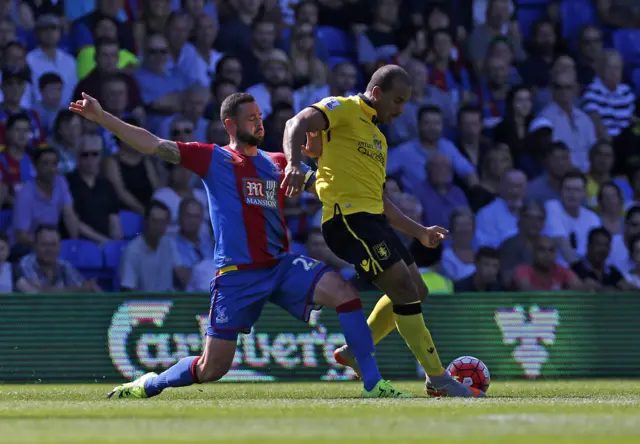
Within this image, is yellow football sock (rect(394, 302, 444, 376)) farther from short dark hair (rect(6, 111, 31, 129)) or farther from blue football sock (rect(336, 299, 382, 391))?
short dark hair (rect(6, 111, 31, 129))

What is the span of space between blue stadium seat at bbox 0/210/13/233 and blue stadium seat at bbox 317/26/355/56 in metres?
5.23

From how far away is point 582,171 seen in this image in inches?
664

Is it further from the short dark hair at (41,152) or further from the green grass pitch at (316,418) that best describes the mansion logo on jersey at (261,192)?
the short dark hair at (41,152)

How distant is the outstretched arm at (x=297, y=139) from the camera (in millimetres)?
7559

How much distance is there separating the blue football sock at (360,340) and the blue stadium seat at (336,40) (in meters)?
9.10

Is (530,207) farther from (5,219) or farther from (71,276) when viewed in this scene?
(5,219)

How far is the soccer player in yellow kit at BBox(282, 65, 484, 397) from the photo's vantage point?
8.34 metres

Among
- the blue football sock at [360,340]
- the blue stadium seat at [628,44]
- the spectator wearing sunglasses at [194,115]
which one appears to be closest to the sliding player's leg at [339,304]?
the blue football sock at [360,340]

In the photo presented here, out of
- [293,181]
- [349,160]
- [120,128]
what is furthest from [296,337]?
[293,181]

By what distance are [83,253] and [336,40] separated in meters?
5.20

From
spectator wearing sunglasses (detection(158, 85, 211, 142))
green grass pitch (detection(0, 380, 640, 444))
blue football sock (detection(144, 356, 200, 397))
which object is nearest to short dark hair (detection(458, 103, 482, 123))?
spectator wearing sunglasses (detection(158, 85, 211, 142))

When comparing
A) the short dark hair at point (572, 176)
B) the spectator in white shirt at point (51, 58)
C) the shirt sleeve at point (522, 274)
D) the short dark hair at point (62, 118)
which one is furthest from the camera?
the short dark hair at point (572, 176)

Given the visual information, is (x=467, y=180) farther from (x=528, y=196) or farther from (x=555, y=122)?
(x=555, y=122)

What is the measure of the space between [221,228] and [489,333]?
522cm
